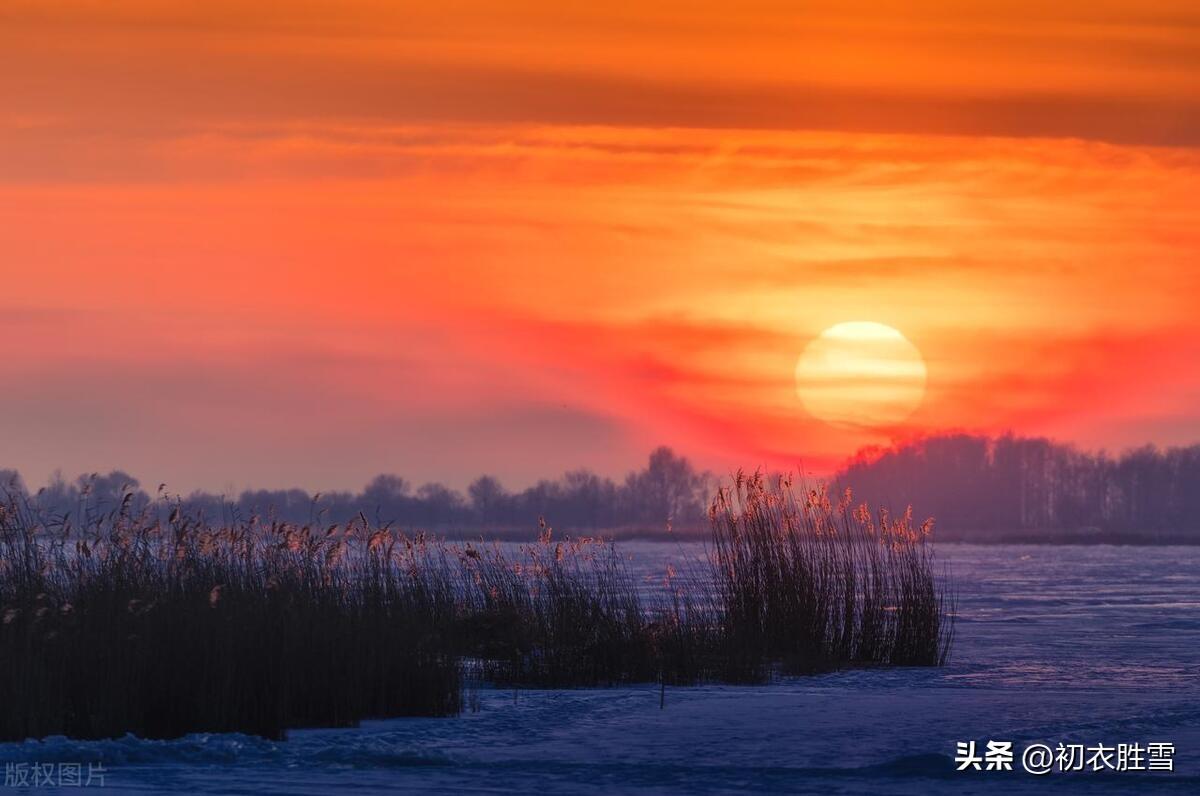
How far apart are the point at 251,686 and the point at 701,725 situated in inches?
102

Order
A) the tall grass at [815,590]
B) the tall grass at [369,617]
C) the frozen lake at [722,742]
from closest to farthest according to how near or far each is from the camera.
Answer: the frozen lake at [722,742] → the tall grass at [369,617] → the tall grass at [815,590]

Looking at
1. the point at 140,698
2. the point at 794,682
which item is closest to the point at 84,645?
the point at 140,698

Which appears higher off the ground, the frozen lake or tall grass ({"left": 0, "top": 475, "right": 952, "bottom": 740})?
tall grass ({"left": 0, "top": 475, "right": 952, "bottom": 740})

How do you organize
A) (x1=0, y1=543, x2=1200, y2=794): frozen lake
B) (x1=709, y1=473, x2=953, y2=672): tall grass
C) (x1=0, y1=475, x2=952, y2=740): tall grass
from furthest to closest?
(x1=709, y1=473, x2=953, y2=672): tall grass < (x1=0, y1=475, x2=952, y2=740): tall grass < (x1=0, y1=543, x2=1200, y2=794): frozen lake

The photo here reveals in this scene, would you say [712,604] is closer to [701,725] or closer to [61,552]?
[701,725]

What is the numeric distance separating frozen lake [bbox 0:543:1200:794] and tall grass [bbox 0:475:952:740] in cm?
46

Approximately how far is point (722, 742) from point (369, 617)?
2.51 metres

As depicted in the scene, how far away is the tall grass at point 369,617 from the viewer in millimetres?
8328

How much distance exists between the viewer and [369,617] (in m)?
9.48

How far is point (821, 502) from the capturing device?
45.5ft

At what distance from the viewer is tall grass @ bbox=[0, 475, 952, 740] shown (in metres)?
8.33

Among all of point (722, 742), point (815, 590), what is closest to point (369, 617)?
point (722, 742)

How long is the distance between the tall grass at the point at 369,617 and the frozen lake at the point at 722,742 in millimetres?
455

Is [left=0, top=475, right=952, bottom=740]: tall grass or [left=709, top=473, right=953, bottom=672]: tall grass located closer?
[left=0, top=475, right=952, bottom=740]: tall grass
